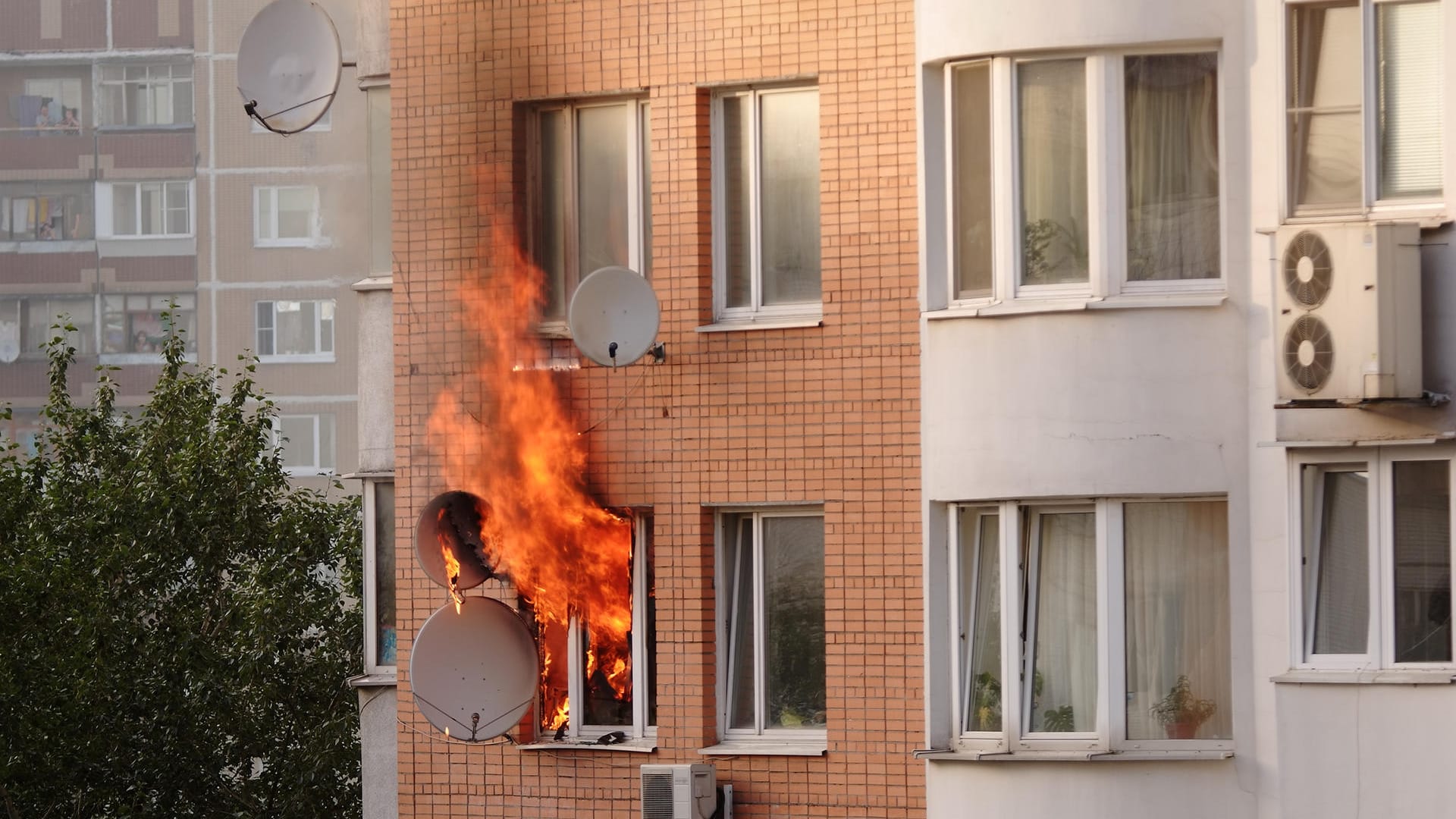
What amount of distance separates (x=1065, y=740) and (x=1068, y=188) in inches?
147

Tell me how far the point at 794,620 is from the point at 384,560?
4.30 metres

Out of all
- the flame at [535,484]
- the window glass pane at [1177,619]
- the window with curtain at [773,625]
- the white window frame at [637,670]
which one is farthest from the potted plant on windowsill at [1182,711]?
the flame at [535,484]

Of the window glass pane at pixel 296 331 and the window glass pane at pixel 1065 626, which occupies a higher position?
the window glass pane at pixel 296 331

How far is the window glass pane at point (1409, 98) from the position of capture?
46.2ft

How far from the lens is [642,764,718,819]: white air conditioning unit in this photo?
1562cm

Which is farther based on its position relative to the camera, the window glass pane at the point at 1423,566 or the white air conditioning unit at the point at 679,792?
the white air conditioning unit at the point at 679,792

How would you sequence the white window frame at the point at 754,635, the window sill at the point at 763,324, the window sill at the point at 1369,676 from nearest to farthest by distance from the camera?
the window sill at the point at 1369,676
the window sill at the point at 763,324
the white window frame at the point at 754,635

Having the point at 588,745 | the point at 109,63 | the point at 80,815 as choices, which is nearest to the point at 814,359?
the point at 588,745

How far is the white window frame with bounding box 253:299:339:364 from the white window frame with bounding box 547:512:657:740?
166 ft

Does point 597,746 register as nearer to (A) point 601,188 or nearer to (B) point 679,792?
(B) point 679,792

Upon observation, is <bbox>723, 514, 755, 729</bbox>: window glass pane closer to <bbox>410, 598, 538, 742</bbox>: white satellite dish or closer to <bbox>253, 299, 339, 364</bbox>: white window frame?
<bbox>410, 598, 538, 742</bbox>: white satellite dish

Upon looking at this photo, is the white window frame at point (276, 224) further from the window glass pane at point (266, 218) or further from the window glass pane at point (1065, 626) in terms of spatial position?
the window glass pane at point (1065, 626)

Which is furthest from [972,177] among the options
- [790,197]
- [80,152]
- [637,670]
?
[80,152]

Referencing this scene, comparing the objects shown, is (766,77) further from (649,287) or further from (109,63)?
(109,63)
